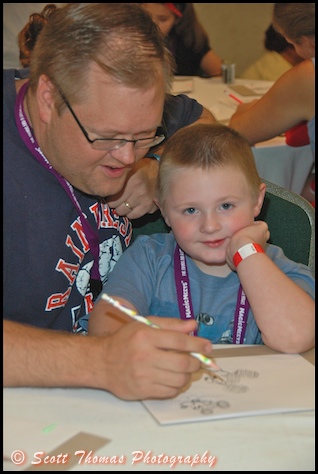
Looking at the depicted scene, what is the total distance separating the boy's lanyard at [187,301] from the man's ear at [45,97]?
0.51 metres

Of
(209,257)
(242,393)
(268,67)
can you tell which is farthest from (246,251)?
(268,67)

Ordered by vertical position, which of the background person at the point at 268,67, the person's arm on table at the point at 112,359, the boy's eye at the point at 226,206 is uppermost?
the boy's eye at the point at 226,206

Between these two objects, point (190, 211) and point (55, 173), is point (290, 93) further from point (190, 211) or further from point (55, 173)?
point (55, 173)

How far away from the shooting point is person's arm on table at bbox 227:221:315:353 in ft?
5.41

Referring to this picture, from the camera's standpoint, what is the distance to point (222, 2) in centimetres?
717

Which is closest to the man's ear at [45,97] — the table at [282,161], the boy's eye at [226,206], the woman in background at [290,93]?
the boy's eye at [226,206]

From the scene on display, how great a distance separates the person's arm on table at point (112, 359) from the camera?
1402 millimetres

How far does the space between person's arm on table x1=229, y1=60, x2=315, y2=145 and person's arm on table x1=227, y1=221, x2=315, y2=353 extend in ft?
5.70

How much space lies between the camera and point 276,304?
1.73m

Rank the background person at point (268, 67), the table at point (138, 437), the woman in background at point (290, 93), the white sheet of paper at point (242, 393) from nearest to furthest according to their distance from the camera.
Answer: the table at point (138, 437) → the white sheet of paper at point (242, 393) → the woman in background at point (290, 93) → the background person at point (268, 67)

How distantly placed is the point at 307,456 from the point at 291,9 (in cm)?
242

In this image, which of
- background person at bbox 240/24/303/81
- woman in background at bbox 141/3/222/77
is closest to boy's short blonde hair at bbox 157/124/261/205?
woman in background at bbox 141/3/222/77

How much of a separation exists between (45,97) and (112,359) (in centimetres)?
71

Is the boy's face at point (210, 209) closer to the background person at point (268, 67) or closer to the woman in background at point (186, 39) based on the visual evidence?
the woman in background at point (186, 39)
